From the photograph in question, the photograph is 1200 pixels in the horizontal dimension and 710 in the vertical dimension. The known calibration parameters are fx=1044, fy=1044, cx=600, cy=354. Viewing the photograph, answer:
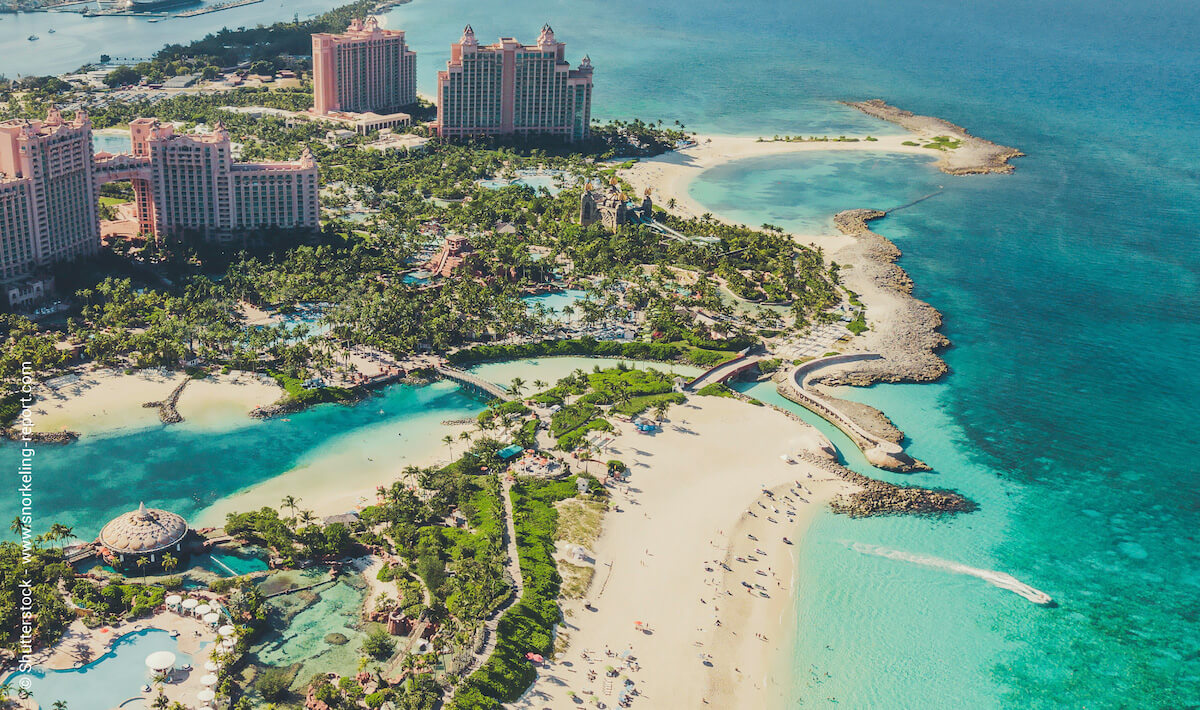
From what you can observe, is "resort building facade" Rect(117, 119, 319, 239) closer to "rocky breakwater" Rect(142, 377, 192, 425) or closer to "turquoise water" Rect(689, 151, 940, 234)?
"rocky breakwater" Rect(142, 377, 192, 425)

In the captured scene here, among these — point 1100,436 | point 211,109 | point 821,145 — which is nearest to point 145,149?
point 211,109

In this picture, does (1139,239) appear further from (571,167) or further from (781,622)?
(781,622)

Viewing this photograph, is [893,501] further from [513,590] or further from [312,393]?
[312,393]

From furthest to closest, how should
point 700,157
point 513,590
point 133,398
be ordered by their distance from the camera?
point 700,157 < point 133,398 < point 513,590

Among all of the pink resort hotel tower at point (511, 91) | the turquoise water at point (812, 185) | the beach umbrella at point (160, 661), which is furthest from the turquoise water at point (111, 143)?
the beach umbrella at point (160, 661)

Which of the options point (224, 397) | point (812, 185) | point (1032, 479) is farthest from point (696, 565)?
point (812, 185)

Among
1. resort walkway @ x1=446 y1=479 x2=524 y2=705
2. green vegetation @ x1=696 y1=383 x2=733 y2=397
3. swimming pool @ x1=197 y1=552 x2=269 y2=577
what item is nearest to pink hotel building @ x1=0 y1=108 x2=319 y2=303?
Result: swimming pool @ x1=197 y1=552 x2=269 y2=577
